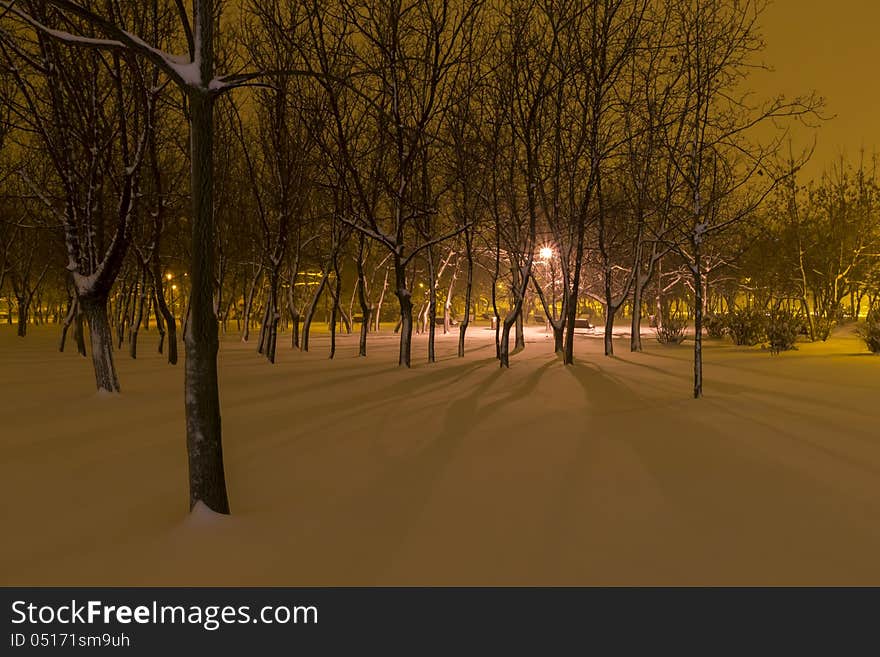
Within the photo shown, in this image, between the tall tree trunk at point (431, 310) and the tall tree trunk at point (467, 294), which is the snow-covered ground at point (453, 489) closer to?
the tall tree trunk at point (431, 310)

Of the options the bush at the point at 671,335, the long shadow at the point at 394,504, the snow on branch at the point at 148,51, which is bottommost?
the long shadow at the point at 394,504

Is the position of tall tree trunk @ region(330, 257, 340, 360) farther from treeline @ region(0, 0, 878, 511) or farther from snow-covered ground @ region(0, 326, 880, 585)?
snow-covered ground @ region(0, 326, 880, 585)

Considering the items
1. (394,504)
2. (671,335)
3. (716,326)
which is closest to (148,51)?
(394,504)

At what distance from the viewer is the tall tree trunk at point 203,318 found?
4.75 metres

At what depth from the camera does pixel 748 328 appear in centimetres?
2406

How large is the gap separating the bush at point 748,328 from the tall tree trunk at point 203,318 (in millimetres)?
23703

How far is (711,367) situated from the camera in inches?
667

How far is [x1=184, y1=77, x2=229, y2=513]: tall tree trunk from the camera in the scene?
475cm

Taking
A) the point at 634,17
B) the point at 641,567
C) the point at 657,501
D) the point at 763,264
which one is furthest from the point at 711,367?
the point at 763,264

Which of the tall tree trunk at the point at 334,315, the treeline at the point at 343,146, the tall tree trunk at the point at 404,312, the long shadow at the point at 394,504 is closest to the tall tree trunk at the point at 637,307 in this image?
the treeline at the point at 343,146

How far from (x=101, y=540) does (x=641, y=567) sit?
386cm
